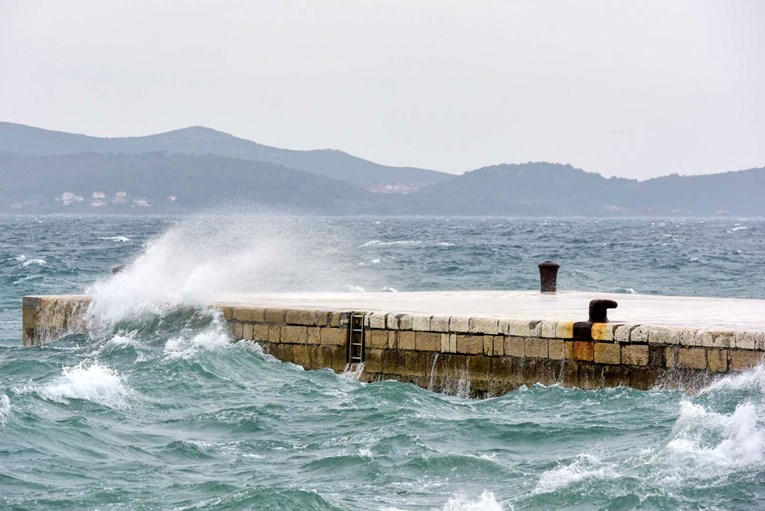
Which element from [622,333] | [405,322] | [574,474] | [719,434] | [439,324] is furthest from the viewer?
[405,322]

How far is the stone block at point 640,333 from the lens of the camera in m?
12.8

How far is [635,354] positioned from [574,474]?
→ 314cm

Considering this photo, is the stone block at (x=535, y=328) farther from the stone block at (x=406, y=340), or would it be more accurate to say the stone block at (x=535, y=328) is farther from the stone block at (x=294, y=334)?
the stone block at (x=294, y=334)

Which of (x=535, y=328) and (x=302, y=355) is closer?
(x=535, y=328)

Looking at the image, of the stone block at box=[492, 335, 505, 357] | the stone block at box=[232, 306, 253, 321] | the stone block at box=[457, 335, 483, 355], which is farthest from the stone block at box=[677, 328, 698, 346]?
the stone block at box=[232, 306, 253, 321]

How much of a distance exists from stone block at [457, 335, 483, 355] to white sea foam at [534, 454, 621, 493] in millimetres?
3571

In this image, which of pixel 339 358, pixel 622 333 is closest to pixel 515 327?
pixel 622 333

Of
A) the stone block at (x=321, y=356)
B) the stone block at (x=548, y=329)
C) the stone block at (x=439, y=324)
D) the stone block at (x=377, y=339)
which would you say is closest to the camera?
the stone block at (x=548, y=329)

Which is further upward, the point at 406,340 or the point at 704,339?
the point at 704,339

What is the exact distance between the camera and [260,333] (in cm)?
1600

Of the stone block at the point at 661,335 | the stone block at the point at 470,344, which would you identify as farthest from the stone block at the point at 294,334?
the stone block at the point at 661,335

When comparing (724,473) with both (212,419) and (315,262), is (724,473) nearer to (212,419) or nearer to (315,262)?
(212,419)

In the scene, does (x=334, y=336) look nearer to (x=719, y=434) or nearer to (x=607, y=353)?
(x=607, y=353)

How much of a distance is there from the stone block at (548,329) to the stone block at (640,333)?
0.85 metres
